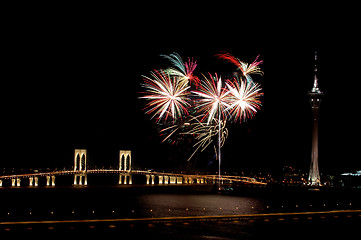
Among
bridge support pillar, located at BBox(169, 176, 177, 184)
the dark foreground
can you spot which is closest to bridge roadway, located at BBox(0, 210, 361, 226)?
the dark foreground

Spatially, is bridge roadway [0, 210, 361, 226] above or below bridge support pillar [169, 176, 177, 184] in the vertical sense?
above

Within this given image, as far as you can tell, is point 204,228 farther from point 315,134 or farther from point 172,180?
point 172,180

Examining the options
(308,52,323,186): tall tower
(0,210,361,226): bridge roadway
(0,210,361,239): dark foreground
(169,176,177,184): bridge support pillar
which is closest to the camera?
(0,210,361,239): dark foreground

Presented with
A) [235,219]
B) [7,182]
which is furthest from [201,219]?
[7,182]

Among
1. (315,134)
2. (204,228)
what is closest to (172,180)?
(315,134)

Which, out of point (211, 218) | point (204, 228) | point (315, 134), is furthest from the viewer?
point (315, 134)

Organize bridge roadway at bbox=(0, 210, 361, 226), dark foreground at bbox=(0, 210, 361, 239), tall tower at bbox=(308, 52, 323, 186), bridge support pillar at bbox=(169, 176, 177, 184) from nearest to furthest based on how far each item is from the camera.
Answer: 1. dark foreground at bbox=(0, 210, 361, 239)
2. bridge roadway at bbox=(0, 210, 361, 226)
3. tall tower at bbox=(308, 52, 323, 186)
4. bridge support pillar at bbox=(169, 176, 177, 184)

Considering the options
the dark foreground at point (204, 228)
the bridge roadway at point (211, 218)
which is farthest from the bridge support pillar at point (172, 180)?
the dark foreground at point (204, 228)

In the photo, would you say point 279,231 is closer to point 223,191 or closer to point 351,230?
point 351,230

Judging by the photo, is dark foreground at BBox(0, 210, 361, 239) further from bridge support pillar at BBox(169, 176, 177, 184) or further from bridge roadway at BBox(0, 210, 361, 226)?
bridge support pillar at BBox(169, 176, 177, 184)

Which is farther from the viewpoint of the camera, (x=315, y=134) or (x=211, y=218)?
(x=315, y=134)

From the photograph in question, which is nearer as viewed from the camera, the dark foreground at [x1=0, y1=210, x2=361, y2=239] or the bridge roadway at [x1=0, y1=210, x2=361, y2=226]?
the dark foreground at [x1=0, y1=210, x2=361, y2=239]
